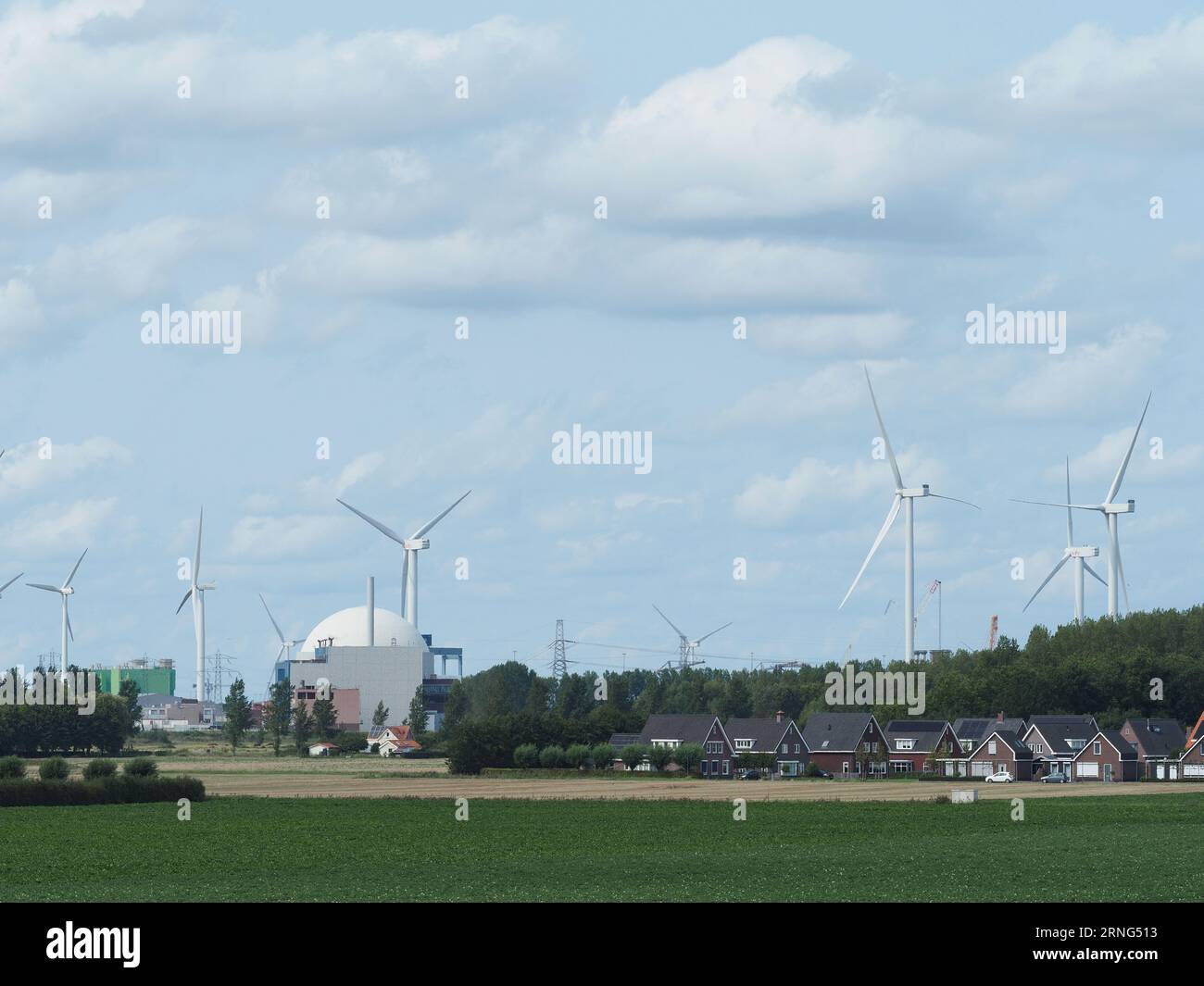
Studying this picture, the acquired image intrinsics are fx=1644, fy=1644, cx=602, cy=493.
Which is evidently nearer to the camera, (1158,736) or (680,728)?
(680,728)

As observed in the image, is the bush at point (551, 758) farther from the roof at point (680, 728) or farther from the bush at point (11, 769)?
the bush at point (11, 769)

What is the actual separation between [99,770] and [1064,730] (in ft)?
329

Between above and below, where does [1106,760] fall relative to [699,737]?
below

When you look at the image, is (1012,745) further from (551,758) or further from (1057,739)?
(551,758)

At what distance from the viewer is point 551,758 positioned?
156125mm

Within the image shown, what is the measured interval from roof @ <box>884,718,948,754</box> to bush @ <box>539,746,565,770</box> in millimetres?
36849

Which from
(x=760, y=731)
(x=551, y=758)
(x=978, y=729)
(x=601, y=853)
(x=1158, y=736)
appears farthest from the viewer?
(x=978, y=729)

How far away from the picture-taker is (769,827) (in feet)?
254

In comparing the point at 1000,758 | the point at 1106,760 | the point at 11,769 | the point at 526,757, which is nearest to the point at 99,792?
the point at 11,769
